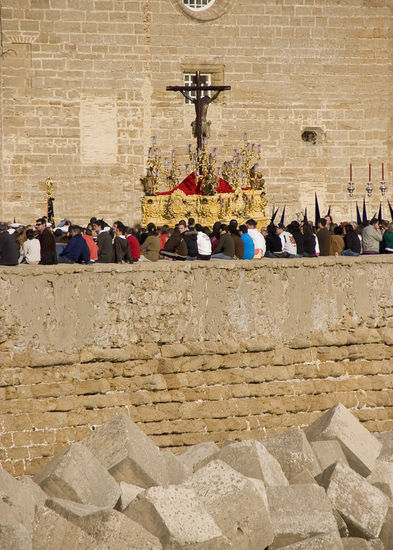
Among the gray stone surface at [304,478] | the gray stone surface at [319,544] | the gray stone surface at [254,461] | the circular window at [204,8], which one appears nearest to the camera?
the gray stone surface at [319,544]

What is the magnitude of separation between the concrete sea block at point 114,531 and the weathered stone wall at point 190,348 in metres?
2.21

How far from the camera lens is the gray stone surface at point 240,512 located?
9.46m

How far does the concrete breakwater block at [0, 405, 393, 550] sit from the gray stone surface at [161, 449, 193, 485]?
0.04 feet

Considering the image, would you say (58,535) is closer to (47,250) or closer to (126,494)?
(126,494)

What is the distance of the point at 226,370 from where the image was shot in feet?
39.0

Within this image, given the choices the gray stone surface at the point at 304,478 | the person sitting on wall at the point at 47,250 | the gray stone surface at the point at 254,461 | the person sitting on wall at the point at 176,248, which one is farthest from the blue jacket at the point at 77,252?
the gray stone surface at the point at 304,478

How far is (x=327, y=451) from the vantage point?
11.1 m

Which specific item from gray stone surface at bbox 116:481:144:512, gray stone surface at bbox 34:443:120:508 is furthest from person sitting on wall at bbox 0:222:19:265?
gray stone surface at bbox 116:481:144:512

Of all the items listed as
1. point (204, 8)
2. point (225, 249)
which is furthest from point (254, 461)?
point (204, 8)

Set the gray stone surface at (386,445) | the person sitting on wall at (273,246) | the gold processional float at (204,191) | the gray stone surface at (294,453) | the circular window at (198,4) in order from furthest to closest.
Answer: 1. the circular window at (198,4)
2. the gold processional float at (204,191)
3. the person sitting on wall at (273,246)
4. the gray stone surface at (386,445)
5. the gray stone surface at (294,453)

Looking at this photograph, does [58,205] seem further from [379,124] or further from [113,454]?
[113,454]

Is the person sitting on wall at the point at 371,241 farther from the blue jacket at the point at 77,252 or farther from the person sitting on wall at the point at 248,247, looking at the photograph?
the blue jacket at the point at 77,252

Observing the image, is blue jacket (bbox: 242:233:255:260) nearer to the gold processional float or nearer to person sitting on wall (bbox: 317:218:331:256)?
person sitting on wall (bbox: 317:218:331:256)

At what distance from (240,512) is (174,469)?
1179 mm
